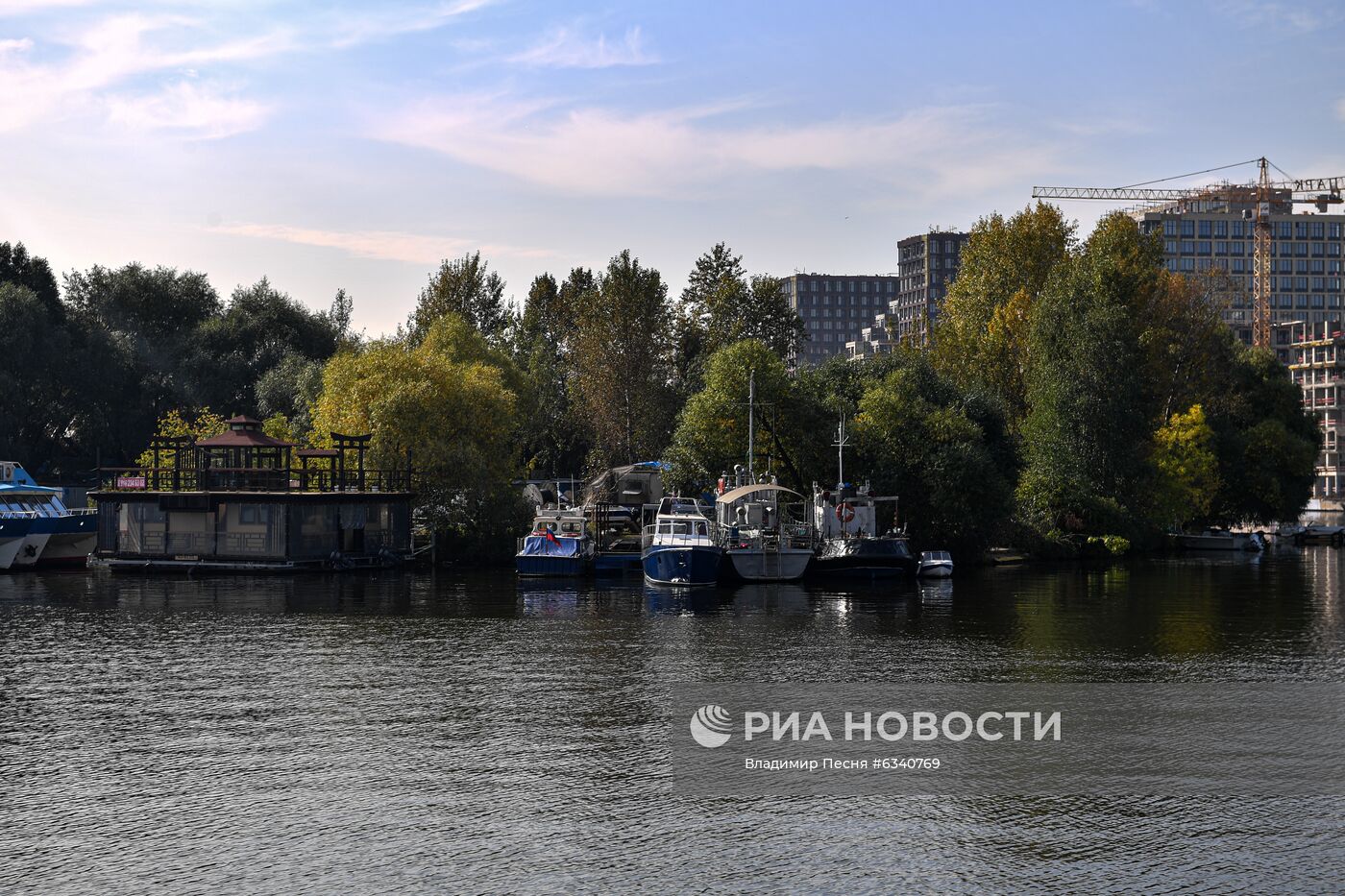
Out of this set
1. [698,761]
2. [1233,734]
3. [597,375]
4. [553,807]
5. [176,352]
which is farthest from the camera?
[176,352]

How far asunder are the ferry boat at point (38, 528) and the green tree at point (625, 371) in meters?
44.1

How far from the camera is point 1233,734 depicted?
32875 millimetres

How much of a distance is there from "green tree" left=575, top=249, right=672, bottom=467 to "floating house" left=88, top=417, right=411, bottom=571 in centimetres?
3375

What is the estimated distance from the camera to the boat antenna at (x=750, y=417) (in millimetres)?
80000

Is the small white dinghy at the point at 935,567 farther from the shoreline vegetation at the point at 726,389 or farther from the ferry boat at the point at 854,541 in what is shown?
the shoreline vegetation at the point at 726,389

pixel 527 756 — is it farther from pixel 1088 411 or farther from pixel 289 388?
pixel 289 388

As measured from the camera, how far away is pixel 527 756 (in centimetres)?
3077

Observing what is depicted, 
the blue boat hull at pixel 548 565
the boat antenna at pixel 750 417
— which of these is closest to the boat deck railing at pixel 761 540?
the boat antenna at pixel 750 417

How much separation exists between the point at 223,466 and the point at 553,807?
58791 millimetres

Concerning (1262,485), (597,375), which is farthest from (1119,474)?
(597,375)

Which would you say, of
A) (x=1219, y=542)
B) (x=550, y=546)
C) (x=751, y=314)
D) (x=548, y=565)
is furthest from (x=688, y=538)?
(x=1219, y=542)

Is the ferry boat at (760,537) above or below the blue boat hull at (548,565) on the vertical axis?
above

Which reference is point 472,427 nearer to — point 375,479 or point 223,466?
point 375,479

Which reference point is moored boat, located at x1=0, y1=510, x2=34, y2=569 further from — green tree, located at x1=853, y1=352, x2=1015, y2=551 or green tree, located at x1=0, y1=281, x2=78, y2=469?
green tree, located at x1=853, y1=352, x2=1015, y2=551
